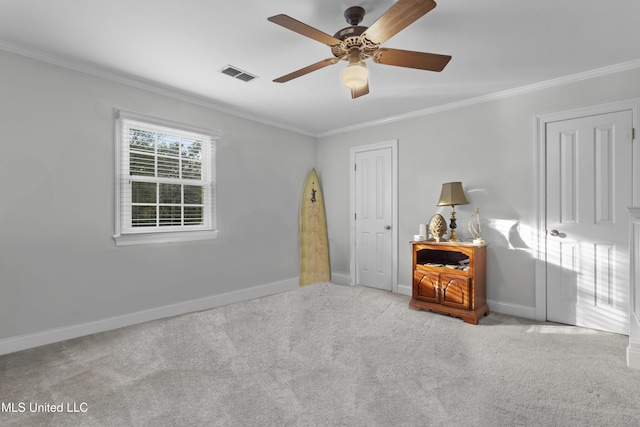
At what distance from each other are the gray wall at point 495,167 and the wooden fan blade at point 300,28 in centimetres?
233

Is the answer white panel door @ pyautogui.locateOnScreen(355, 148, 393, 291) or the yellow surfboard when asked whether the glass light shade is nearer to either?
white panel door @ pyautogui.locateOnScreen(355, 148, 393, 291)

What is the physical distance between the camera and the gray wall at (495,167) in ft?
10.6

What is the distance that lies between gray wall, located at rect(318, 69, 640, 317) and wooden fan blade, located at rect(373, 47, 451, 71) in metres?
1.72

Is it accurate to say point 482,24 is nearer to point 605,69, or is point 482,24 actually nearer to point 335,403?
point 605,69

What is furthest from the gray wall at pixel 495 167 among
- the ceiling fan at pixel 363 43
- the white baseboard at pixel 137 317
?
the white baseboard at pixel 137 317

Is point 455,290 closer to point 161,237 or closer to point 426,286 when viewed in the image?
point 426,286

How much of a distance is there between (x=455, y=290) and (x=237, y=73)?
9.89 ft

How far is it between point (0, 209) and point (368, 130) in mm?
3973

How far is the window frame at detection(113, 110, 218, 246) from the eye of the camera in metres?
3.10

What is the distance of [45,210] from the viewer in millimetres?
2684

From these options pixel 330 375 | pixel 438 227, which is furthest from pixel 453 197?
pixel 330 375

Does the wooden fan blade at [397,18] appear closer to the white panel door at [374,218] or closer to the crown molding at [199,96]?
the crown molding at [199,96]

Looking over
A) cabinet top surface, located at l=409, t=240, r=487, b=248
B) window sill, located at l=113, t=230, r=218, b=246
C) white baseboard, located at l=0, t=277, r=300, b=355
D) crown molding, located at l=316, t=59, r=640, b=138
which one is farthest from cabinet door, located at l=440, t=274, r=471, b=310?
window sill, located at l=113, t=230, r=218, b=246

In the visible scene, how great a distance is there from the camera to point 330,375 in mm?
2178
